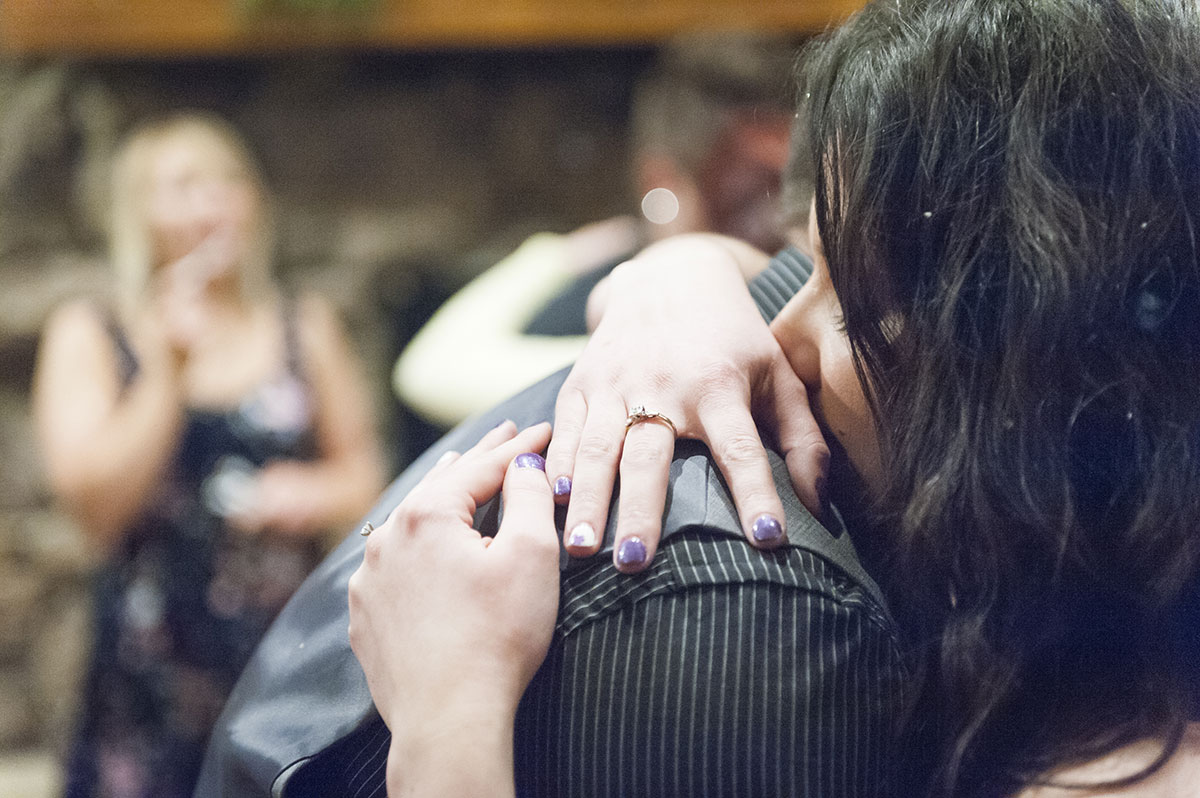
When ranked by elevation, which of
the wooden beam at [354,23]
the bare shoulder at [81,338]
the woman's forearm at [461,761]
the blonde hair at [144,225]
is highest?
the wooden beam at [354,23]

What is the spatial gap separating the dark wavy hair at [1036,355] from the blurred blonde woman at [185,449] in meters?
1.50

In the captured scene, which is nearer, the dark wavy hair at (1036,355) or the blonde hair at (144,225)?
the dark wavy hair at (1036,355)

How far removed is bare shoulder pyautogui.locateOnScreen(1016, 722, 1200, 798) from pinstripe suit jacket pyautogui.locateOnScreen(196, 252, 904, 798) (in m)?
0.10

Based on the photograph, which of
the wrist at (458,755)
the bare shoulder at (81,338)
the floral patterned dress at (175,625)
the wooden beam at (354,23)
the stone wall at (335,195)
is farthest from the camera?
the stone wall at (335,195)

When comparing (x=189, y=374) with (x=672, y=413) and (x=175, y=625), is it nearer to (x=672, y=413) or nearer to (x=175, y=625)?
(x=175, y=625)

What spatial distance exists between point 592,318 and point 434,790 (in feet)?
1.44

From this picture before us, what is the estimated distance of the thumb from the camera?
1.95ft

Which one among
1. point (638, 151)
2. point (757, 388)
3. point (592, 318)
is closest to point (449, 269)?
point (638, 151)

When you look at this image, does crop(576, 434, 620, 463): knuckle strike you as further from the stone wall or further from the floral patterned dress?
the stone wall

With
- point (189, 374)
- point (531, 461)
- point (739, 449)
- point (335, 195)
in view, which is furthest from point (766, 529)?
point (335, 195)

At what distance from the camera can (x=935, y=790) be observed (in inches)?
24.2

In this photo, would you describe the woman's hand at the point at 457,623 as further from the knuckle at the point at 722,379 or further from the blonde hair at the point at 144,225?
the blonde hair at the point at 144,225

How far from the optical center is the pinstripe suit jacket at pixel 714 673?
57cm

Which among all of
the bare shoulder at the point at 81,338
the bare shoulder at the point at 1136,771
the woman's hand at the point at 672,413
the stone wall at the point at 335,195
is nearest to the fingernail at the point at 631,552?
the woman's hand at the point at 672,413
